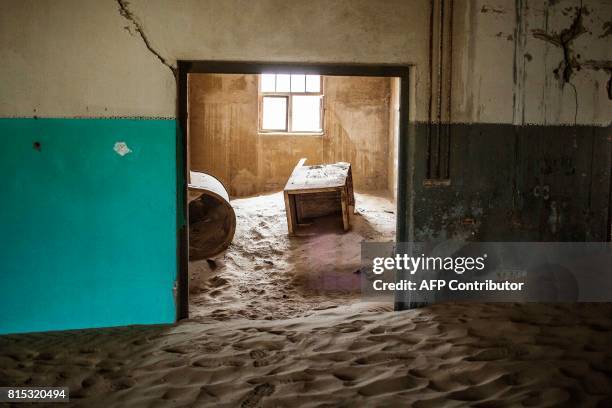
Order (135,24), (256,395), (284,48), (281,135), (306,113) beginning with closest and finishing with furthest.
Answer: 1. (256,395)
2. (135,24)
3. (284,48)
4. (281,135)
5. (306,113)

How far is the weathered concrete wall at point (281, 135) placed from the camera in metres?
10.7

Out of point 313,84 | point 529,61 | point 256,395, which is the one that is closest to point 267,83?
point 313,84

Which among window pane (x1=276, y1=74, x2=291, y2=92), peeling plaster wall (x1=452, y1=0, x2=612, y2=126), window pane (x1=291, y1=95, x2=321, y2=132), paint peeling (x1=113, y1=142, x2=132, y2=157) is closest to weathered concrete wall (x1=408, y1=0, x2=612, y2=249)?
peeling plaster wall (x1=452, y1=0, x2=612, y2=126)

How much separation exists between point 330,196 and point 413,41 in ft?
12.4

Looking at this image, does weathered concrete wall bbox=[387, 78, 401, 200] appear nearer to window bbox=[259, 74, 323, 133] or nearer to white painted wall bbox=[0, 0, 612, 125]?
window bbox=[259, 74, 323, 133]

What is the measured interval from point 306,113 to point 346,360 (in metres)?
8.20

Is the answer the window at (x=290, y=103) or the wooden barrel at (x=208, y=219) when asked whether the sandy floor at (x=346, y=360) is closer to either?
the wooden barrel at (x=208, y=219)

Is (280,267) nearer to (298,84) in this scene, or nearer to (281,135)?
(281,135)

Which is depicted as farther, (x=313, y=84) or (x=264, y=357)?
(x=313, y=84)

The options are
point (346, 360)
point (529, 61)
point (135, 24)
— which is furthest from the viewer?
point (529, 61)

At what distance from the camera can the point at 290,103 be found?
1076 centimetres

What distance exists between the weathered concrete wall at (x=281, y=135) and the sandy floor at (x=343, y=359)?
243 inches

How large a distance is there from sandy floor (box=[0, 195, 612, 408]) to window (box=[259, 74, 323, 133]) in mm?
6587

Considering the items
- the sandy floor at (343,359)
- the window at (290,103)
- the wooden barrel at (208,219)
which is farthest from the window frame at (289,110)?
the sandy floor at (343,359)
